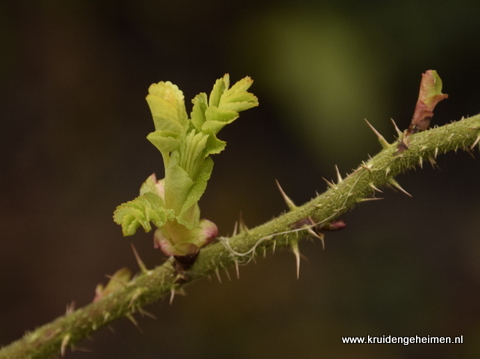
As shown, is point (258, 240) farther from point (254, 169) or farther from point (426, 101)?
point (254, 169)

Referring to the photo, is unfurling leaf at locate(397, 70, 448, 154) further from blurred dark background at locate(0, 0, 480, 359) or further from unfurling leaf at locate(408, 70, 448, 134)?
blurred dark background at locate(0, 0, 480, 359)

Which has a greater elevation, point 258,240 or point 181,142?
point 181,142

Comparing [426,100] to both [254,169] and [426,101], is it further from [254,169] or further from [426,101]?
[254,169]

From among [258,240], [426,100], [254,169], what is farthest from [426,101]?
[254,169]

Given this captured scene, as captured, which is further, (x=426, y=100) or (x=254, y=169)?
(x=254, y=169)

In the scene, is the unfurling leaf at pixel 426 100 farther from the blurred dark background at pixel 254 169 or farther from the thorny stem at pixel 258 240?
the blurred dark background at pixel 254 169
